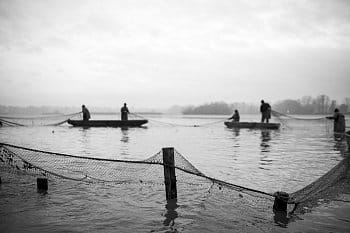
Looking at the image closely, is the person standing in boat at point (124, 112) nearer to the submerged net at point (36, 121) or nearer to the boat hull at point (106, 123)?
the boat hull at point (106, 123)

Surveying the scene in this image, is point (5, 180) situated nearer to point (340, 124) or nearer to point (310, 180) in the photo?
point (310, 180)

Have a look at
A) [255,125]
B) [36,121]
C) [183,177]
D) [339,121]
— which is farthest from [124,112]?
[36,121]

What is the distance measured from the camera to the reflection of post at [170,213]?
481 centimetres

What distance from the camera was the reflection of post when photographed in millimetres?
4809

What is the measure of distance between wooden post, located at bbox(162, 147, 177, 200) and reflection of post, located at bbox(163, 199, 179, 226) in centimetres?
16

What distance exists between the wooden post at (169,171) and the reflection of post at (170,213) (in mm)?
163

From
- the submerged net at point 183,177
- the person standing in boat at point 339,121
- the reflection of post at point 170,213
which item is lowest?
the reflection of post at point 170,213

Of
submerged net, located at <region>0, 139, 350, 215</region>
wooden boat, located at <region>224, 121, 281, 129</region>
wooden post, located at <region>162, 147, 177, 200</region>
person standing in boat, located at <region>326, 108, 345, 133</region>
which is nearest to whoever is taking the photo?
submerged net, located at <region>0, 139, 350, 215</region>

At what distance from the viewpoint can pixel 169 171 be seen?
5734 millimetres

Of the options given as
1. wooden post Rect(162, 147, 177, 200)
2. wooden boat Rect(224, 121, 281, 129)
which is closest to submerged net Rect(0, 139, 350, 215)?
wooden post Rect(162, 147, 177, 200)

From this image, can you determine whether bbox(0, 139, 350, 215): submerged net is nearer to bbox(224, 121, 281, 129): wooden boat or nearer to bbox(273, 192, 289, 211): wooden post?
bbox(273, 192, 289, 211): wooden post

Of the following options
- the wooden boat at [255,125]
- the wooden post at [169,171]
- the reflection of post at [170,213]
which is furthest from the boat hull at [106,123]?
the reflection of post at [170,213]

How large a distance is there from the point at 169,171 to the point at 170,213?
0.86 metres

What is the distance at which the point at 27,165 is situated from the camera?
7.70m
